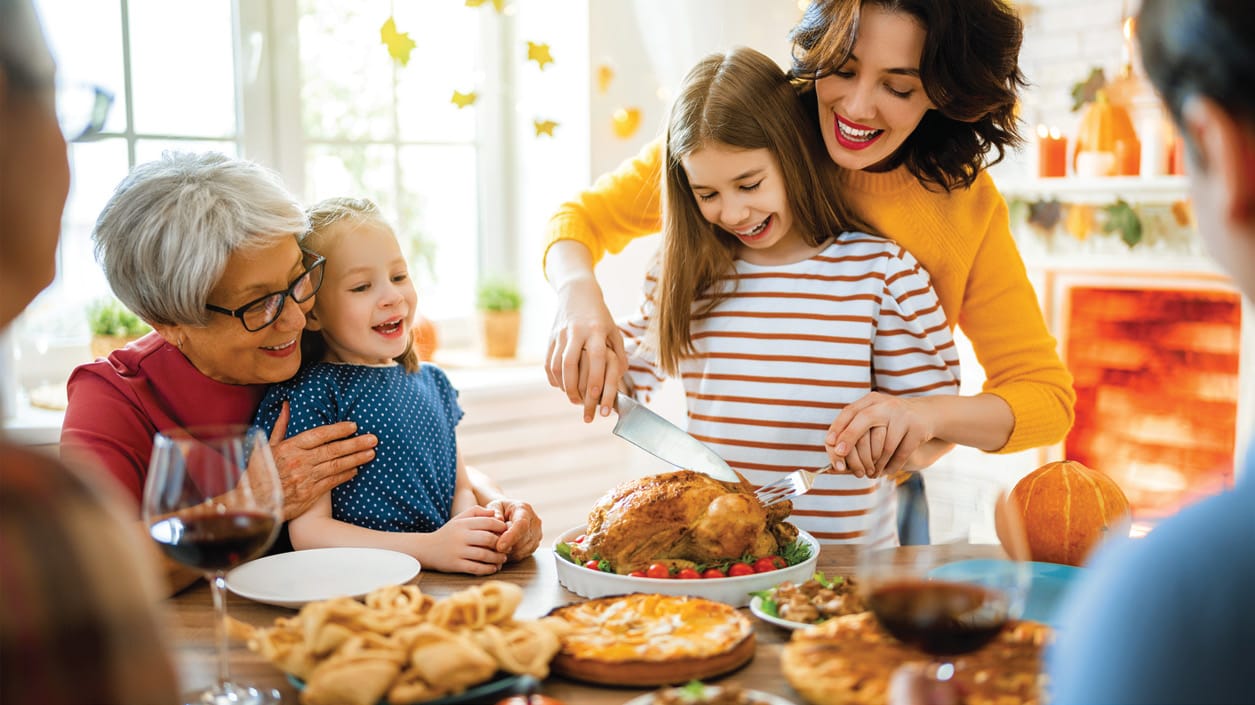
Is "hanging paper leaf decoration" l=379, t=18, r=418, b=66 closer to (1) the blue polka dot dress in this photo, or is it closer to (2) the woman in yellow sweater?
(2) the woman in yellow sweater

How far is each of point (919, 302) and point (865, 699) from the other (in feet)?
3.40

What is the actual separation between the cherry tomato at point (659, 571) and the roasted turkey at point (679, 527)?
31 millimetres

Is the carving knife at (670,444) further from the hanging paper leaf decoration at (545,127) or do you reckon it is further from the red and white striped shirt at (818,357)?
the hanging paper leaf decoration at (545,127)

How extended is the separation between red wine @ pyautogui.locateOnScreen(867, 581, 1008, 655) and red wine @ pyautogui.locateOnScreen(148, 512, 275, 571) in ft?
1.91

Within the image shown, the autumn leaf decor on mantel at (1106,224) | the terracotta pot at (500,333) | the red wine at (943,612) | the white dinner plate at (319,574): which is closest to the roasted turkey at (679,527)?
the white dinner plate at (319,574)

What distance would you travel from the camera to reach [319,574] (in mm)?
1382

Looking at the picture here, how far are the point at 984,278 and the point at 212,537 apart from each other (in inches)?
54.1

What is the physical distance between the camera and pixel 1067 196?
414 centimetres

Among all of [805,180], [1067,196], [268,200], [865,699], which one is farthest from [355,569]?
[1067,196]

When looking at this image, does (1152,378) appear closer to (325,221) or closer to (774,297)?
(774,297)

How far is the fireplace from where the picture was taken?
13.4ft

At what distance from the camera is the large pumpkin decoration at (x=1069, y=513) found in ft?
4.87

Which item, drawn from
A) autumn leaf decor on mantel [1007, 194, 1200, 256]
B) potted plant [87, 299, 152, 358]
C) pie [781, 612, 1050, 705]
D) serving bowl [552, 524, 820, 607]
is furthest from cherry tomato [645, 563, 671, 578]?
autumn leaf decor on mantel [1007, 194, 1200, 256]

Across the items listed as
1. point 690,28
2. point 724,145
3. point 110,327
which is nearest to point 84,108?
point 724,145
